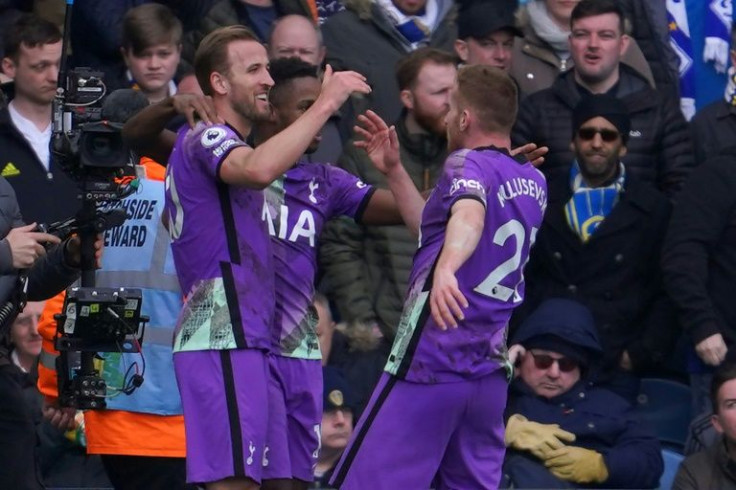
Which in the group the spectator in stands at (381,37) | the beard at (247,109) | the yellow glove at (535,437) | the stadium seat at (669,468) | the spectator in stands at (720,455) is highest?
the beard at (247,109)

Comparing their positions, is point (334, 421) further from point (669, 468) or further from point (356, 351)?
point (669, 468)

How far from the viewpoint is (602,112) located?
1042 cm

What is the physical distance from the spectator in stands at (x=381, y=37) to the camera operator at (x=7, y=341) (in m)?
2.86

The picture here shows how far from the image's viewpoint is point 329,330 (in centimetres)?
1015

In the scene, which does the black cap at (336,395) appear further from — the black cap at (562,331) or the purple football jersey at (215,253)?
the purple football jersey at (215,253)

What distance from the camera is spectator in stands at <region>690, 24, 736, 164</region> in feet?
35.9

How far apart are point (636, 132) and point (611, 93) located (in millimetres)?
279

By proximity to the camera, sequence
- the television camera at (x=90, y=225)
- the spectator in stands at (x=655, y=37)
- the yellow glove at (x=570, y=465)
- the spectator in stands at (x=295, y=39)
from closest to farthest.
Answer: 1. the television camera at (x=90, y=225)
2. the yellow glove at (x=570, y=465)
3. the spectator in stands at (x=295, y=39)
4. the spectator in stands at (x=655, y=37)

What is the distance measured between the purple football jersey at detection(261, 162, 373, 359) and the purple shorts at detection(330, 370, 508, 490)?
0.45m

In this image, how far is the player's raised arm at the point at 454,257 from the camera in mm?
6867

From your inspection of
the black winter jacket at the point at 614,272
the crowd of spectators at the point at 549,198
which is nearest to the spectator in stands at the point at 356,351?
the crowd of spectators at the point at 549,198

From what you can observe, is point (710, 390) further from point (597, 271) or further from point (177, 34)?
point (177, 34)

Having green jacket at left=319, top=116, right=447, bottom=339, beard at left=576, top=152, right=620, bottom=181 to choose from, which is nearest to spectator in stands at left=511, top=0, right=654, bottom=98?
beard at left=576, top=152, right=620, bottom=181

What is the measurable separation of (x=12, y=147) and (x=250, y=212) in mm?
2933
